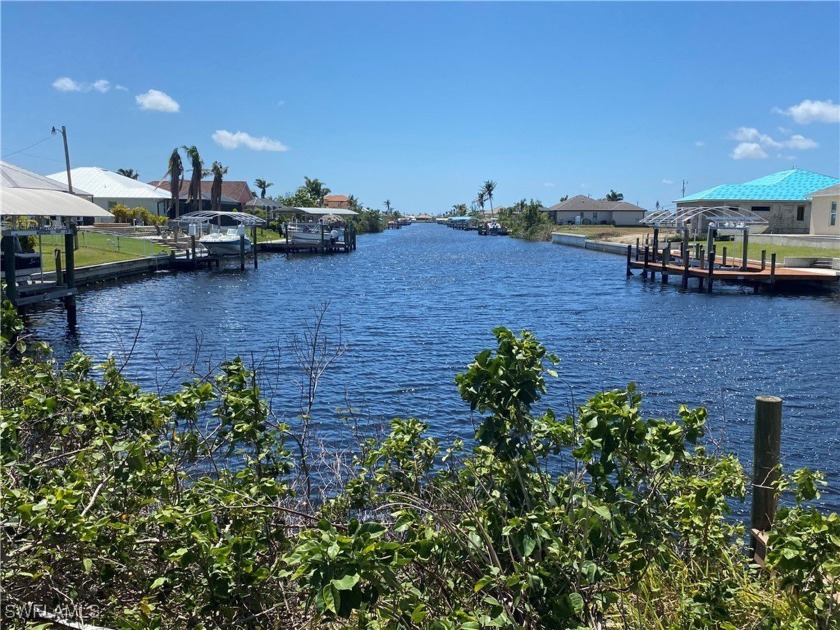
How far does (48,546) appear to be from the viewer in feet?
14.8

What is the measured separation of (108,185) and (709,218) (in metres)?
55.4

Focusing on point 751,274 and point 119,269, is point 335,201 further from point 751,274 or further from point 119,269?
point 751,274

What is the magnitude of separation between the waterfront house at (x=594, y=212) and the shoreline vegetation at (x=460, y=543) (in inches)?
4392

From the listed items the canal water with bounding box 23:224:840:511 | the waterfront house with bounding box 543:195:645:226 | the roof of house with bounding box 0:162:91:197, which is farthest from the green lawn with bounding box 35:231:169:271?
the waterfront house with bounding box 543:195:645:226

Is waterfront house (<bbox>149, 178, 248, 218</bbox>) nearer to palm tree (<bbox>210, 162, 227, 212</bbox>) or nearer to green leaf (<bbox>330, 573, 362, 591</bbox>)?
palm tree (<bbox>210, 162, 227, 212</bbox>)

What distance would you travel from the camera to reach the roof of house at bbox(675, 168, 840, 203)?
6712cm

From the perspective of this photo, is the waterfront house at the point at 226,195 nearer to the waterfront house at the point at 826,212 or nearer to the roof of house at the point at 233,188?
the roof of house at the point at 233,188

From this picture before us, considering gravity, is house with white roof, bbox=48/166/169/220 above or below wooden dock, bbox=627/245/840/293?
above

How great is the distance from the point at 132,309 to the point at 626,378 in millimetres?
19331

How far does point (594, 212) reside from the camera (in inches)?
4626

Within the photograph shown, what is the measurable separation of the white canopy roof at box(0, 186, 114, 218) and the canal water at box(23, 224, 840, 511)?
3.72m

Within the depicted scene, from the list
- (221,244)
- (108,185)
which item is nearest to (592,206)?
(108,185)

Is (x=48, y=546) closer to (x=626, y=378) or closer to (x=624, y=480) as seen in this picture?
(x=624, y=480)

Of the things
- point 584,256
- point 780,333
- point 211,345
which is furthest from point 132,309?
point 584,256
